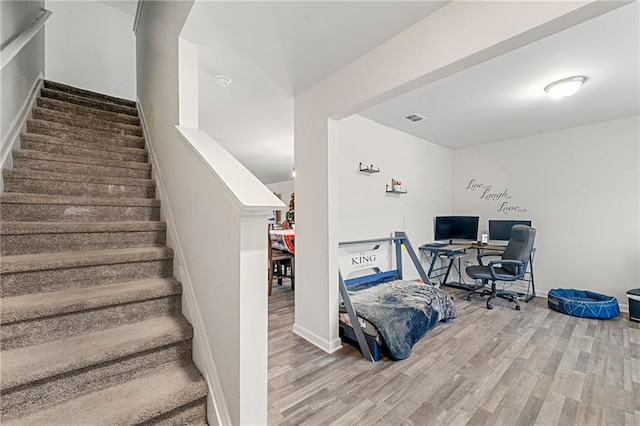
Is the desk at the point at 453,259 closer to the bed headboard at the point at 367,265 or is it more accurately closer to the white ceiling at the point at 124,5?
the bed headboard at the point at 367,265

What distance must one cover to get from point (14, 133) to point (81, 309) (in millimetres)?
1726

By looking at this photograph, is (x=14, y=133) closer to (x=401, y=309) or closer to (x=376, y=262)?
(x=401, y=309)

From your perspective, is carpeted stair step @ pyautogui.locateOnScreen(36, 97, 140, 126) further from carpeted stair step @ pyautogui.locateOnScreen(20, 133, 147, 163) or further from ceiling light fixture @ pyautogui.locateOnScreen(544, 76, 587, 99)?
ceiling light fixture @ pyautogui.locateOnScreen(544, 76, 587, 99)

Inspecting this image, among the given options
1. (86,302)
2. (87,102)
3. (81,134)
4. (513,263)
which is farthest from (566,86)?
(87,102)

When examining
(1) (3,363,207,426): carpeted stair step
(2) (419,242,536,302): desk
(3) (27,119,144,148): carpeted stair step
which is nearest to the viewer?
(1) (3,363,207,426): carpeted stair step

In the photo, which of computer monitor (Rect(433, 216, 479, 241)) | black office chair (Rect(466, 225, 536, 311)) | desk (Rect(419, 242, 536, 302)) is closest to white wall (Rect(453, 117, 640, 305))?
desk (Rect(419, 242, 536, 302))

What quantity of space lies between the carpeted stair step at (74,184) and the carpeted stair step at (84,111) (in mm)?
1224

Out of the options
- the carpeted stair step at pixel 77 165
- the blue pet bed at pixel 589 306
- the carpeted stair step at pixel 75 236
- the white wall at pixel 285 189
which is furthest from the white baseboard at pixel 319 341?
the white wall at pixel 285 189

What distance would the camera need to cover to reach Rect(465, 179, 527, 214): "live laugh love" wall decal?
4375 mm

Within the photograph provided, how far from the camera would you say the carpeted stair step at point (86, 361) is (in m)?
1.08

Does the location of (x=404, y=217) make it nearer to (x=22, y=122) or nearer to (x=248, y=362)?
(x=248, y=362)

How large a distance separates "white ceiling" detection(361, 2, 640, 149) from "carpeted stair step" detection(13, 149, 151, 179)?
8.43ft

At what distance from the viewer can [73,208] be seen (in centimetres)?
190

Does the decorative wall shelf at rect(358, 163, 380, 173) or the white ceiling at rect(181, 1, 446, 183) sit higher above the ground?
the white ceiling at rect(181, 1, 446, 183)
